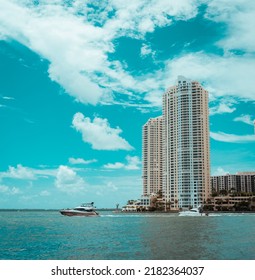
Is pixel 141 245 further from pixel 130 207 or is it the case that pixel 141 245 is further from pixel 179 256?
pixel 130 207

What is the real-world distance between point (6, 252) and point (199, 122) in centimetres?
5861

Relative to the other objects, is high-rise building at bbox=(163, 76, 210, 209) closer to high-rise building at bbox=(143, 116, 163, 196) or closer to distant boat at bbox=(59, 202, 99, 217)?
high-rise building at bbox=(143, 116, 163, 196)

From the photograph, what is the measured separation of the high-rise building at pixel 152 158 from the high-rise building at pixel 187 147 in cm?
900

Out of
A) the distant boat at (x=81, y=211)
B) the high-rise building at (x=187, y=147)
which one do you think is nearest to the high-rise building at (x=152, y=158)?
the high-rise building at (x=187, y=147)

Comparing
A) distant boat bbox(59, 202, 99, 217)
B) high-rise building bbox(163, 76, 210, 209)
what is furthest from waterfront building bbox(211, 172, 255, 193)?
distant boat bbox(59, 202, 99, 217)

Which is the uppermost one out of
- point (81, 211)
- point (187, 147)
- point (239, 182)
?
point (187, 147)

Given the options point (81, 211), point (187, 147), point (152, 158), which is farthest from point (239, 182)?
point (81, 211)

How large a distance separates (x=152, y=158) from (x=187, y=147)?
14907 millimetres

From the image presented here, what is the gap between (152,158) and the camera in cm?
8362

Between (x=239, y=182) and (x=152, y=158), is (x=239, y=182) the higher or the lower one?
the lower one

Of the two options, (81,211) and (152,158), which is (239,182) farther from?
(81,211)
